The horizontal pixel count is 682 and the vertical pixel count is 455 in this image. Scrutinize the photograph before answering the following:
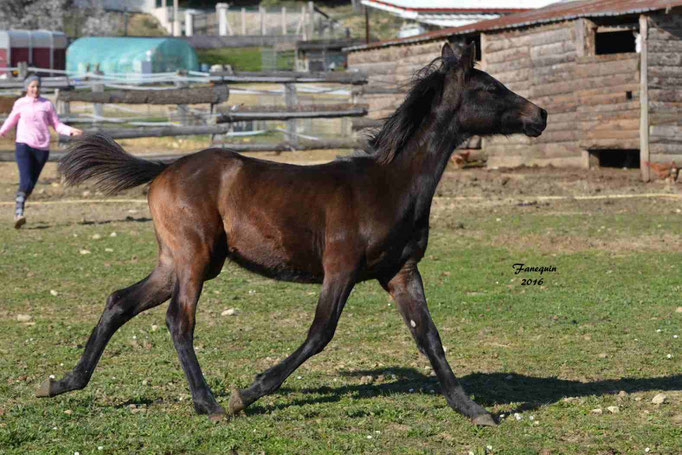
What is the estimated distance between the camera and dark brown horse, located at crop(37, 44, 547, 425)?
6.18 metres

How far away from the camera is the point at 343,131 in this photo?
3088cm

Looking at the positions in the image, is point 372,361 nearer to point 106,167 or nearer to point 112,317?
point 112,317

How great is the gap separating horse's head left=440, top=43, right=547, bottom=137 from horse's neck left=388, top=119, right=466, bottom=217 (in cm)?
14

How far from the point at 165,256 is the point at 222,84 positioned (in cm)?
1798

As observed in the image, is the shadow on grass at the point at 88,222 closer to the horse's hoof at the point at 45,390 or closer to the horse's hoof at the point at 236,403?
the horse's hoof at the point at 45,390

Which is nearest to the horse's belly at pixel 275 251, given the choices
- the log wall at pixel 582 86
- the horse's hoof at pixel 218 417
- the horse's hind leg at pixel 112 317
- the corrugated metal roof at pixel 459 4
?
the horse's hind leg at pixel 112 317

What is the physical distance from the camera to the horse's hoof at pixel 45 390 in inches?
251

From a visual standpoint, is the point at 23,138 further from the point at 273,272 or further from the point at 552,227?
the point at 273,272

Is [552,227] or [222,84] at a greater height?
[222,84]

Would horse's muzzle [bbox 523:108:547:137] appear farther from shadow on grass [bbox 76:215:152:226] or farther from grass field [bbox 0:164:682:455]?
shadow on grass [bbox 76:215:152:226]

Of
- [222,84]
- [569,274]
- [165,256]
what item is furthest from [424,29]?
[165,256]

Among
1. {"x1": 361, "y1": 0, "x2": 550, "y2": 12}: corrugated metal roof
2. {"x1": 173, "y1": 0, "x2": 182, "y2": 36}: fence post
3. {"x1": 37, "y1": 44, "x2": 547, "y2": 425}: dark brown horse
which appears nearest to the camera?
{"x1": 37, "y1": 44, "x2": 547, "y2": 425}: dark brown horse

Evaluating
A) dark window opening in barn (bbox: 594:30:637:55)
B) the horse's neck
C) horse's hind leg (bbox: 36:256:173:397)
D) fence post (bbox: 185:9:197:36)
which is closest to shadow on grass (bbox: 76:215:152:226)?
horse's hind leg (bbox: 36:256:173:397)

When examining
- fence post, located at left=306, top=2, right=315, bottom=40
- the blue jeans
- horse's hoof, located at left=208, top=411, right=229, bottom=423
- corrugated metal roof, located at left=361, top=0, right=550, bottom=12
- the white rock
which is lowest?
the white rock
